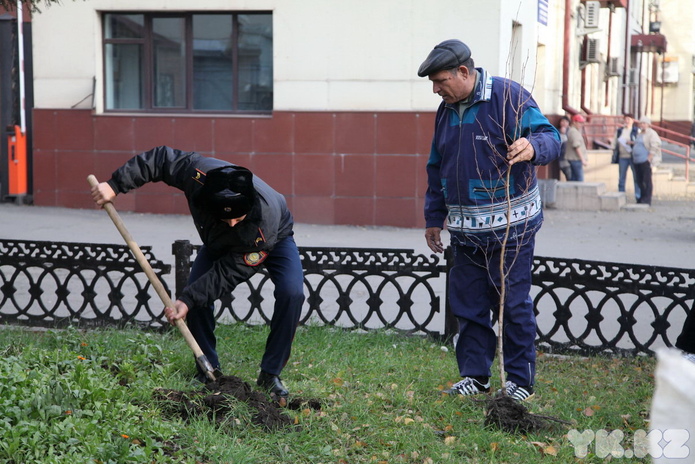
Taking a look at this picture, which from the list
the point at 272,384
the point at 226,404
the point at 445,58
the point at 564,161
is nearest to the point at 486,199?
the point at 445,58

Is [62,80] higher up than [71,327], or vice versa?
[62,80]

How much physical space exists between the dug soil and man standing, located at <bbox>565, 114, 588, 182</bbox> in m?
13.7

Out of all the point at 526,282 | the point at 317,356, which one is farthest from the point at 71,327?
the point at 526,282

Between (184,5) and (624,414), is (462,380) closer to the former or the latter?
(624,414)

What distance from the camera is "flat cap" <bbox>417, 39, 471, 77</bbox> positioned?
14.6 ft

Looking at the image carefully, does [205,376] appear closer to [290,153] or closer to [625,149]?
[290,153]

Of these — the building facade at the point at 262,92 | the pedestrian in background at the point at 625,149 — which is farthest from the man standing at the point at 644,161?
the building facade at the point at 262,92

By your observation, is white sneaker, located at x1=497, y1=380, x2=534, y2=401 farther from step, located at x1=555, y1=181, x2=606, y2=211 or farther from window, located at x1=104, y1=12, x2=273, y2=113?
step, located at x1=555, y1=181, x2=606, y2=211

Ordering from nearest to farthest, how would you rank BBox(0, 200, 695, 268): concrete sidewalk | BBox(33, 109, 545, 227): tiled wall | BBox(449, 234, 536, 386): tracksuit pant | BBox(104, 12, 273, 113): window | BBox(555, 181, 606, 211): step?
BBox(449, 234, 536, 386): tracksuit pant → BBox(0, 200, 695, 268): concrete sidewalk → BBox(33, 109, 545, 227): tiled wall → BBox(104, 12, 273, 113): window → BBox(555, 181, 606, 211): step

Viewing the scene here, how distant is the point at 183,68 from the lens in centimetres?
1313

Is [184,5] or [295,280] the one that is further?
[184,5]

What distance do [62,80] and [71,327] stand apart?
804 centimetres

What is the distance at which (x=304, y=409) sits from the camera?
4488 mm

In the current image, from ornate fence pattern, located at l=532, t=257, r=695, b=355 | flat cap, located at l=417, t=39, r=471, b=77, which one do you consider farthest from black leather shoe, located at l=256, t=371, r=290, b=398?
ornate fence pattern, located at l=532, t=257, r=695, b=355
